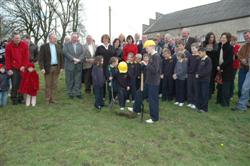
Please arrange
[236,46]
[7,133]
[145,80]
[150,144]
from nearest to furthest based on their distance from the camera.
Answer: [150,144] < [7,133] < [145,80] < [236,46]

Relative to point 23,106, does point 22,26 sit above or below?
above

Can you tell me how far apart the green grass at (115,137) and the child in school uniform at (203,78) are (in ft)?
1.21

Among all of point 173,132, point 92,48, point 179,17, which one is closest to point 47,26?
point 179,17

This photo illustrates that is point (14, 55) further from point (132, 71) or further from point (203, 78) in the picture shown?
point (203, 78)

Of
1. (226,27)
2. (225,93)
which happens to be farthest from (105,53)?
(226,27)

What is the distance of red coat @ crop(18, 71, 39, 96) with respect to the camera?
8656 mm

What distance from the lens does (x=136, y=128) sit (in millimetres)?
7098


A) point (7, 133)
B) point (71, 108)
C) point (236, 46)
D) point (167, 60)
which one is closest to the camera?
point (7, 133)

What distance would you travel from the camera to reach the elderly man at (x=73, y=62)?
966cm

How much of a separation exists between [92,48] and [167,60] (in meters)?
3.01

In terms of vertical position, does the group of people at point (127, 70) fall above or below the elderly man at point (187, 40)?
below

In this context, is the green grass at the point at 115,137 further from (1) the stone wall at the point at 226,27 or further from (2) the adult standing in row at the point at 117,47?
(1) the stone wall at the point at 226,27

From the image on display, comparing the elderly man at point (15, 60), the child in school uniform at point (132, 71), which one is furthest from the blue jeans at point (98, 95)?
the elderly man at point (15, 60)

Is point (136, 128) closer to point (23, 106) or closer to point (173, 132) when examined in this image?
point (173, 132)
